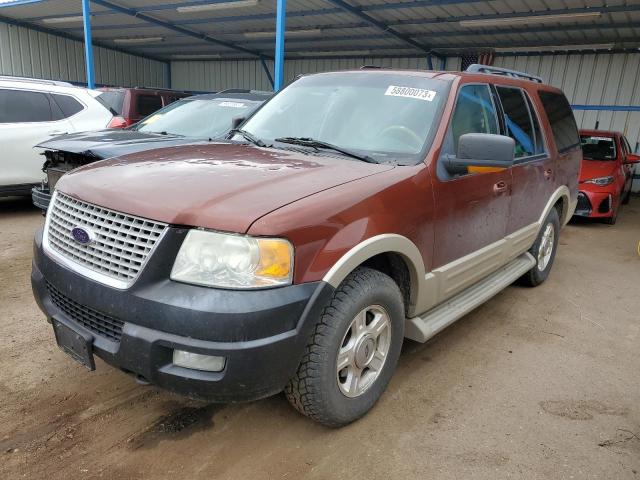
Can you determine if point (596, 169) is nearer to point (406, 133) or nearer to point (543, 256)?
point (543, 256)

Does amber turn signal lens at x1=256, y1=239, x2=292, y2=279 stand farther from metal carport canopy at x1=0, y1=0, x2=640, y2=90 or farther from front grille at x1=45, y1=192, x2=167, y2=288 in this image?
metal carport canopy at x1=0, y1=0, x2=640, y2=90

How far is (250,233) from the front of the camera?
75.9 inches

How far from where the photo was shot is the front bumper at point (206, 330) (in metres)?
1.91

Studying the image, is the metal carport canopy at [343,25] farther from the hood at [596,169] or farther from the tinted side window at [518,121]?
the tinted side window at [518,121]

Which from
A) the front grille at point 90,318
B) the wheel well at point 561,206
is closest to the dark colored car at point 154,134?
the front grille at point 90,318

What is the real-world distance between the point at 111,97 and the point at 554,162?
7.26 m

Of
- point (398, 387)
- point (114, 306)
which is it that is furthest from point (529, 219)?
point (114, 306)

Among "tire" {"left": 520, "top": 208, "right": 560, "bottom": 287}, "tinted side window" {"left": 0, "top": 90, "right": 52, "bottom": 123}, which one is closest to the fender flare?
"tire" {"left": 520, "top": 208, "right": 560, "bottom": 287}

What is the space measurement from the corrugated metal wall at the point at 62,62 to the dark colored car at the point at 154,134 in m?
14.0

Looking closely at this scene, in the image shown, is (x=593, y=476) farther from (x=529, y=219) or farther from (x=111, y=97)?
(x=111, y=97)

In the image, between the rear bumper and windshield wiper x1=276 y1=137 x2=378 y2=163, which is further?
the rear bumper

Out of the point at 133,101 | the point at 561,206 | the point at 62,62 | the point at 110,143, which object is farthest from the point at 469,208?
the point at 62,62

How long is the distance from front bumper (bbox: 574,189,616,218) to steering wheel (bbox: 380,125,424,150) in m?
6.43

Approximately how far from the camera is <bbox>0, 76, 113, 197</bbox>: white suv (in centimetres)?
641
